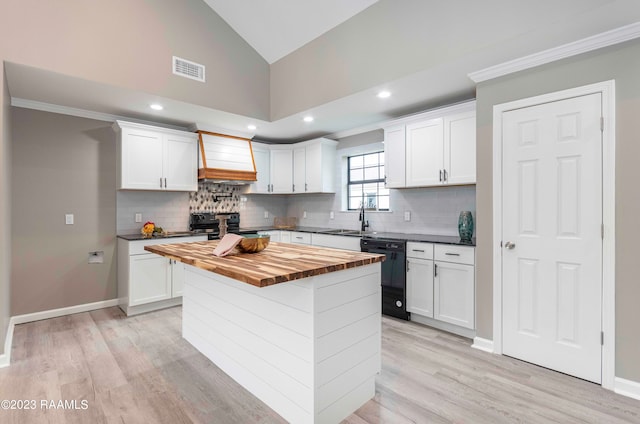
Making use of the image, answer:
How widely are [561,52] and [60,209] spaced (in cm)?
518

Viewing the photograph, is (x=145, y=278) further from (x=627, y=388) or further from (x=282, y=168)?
(x=627, y=388)

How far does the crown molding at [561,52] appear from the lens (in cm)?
218

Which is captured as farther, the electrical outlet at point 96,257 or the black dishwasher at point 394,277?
the electrical outlet at point 96,257

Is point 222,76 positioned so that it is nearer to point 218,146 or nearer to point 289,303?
point 218,146

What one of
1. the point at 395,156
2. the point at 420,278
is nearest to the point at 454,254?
the point at 420,278

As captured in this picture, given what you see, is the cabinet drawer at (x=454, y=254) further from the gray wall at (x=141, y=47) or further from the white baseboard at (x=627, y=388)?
the gray wall at (x=141, y=47)

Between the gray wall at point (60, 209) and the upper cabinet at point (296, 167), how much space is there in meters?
2.07

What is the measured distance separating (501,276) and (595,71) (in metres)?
1.67

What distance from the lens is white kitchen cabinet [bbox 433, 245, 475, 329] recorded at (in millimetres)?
3104

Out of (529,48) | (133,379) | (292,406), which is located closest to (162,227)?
(133,379)

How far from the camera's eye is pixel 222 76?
3.92m

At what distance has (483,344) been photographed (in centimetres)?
289

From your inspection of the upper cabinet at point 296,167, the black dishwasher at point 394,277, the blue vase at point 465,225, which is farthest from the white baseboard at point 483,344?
the upper cabinet at point 296,167

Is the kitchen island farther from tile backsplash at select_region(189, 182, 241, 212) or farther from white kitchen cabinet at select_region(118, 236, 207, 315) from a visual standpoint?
tile backsplash at select_region(189, 182, 241, 212)
